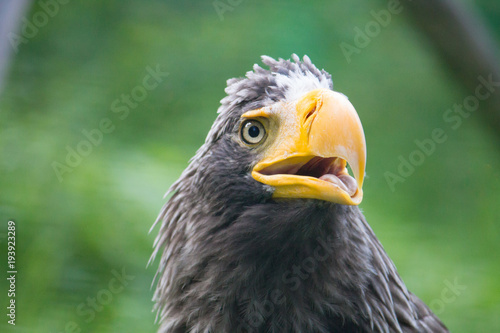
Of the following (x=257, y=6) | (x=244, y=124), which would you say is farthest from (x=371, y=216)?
(x=244, y=124)

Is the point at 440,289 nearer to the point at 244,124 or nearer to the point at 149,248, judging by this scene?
the point at 149,248

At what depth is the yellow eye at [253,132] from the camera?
2.29m

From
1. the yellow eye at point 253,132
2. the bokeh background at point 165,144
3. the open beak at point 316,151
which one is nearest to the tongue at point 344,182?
the open beak at point 316,151

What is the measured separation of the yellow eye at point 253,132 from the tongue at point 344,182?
0.34 m

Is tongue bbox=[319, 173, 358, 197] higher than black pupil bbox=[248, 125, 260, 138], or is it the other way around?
black pupil bbox=[248, 125, 260, 138]

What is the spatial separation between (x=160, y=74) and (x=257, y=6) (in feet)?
3.36

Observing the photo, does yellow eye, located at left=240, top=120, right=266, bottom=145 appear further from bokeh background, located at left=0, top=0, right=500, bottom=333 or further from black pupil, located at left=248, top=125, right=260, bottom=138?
bokeh background, located at left=0, top=0, right=500, bottom=333

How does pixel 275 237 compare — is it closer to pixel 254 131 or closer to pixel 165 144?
pixel 254 131

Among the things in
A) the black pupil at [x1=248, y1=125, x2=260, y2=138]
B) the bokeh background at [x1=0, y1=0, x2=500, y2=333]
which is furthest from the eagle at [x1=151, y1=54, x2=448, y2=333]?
the bokeh background at [x1=0, y1=0, x2=500, y2=333]

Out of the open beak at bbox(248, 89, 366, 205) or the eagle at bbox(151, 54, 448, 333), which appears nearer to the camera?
the open beak at bbox(248, 89, 366, 205)

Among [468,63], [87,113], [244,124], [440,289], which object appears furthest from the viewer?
[87,113]

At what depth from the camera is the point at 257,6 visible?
5520 millimetres

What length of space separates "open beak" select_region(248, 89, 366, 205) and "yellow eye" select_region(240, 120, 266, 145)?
44 millimetres

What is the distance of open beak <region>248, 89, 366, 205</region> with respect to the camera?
196 centimetres
